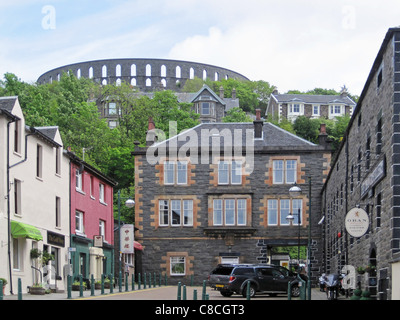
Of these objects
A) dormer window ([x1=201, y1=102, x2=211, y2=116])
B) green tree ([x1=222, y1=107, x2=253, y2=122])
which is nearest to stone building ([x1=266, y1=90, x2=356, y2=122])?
dormer window ([x1=201, y1=102, x2=211, y2=116])

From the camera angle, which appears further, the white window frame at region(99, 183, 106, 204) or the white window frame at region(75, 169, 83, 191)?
the white window frame at region(99, 183, 106, 204)

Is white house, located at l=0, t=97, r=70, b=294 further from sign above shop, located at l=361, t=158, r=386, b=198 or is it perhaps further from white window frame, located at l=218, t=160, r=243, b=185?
white window frame, located at l=218, t=160, r=243, b=185

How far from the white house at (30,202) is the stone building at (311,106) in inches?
3511

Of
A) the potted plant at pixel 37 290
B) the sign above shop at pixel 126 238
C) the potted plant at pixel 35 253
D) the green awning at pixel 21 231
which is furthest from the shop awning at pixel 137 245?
the potted plant at pixel 37 290

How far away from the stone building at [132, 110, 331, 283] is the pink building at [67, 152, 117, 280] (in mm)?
5042

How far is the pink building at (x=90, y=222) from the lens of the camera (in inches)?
1811

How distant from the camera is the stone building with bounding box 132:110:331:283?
2312 inches

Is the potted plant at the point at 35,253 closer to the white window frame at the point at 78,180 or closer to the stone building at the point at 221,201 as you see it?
the white window frame at the point at 78,180

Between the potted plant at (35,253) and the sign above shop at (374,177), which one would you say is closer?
the sign above shop at (374,177)

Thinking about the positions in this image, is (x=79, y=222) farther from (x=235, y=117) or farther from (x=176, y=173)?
(x=235, y=117)

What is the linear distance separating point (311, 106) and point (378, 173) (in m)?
108

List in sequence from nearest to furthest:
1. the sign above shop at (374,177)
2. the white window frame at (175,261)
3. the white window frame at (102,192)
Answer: the sign above shop at (374,177) → the white window frame at (102,192) → the white window frame at (175,261)

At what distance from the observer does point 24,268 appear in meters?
36.2
